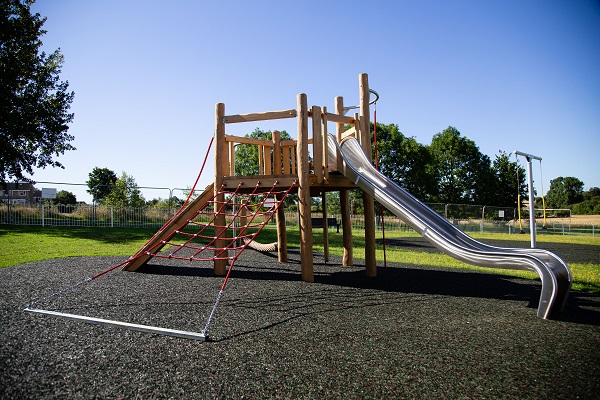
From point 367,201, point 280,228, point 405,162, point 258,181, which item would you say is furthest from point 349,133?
point 405,162

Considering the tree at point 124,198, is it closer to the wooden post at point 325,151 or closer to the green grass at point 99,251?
the green grass at point 99,251

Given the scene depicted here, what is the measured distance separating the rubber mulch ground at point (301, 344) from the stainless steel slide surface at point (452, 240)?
0.39 metres

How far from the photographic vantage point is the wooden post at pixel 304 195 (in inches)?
256

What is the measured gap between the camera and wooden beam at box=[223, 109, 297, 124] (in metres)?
6.66

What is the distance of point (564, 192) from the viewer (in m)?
75.8

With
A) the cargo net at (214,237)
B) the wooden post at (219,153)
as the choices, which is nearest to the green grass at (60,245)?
the cargo net at (214,237)

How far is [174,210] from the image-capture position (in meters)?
19.6

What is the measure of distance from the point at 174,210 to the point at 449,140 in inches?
1666

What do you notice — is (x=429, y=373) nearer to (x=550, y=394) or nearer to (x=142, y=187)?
(x=550, y=394)

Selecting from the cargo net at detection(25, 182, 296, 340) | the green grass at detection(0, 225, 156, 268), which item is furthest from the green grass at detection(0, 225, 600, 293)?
the cargo net at detection(25, 182, 296, 340)

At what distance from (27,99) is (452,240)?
88.4 ft

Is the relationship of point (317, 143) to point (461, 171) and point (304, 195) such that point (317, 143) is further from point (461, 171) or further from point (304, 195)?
point (461, 171)

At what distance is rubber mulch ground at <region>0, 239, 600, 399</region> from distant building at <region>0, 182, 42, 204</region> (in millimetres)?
14521

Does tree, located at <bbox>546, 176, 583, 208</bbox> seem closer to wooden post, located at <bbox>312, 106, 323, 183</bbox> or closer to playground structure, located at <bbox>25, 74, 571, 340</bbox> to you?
playground structure, located at <bbox>25, 74, 571, 340</bbox>
